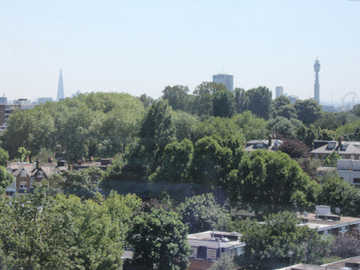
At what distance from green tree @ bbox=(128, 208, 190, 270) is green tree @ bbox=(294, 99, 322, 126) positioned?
4895 centimetres

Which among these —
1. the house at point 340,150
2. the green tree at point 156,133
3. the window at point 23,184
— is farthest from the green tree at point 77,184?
the house at point 340,150

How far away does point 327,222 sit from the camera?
19.3 m

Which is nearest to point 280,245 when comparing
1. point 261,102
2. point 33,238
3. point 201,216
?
point 201,216

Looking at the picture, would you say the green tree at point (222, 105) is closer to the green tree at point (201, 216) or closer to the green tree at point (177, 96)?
the green tree at point (177, 96)

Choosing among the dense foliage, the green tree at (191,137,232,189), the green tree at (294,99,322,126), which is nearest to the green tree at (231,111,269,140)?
the dense foliage

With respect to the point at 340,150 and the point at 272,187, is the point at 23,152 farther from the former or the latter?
the point at 272,187

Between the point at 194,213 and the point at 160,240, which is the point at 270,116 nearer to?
the point at 194,213

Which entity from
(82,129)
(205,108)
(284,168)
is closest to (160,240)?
(284,168)

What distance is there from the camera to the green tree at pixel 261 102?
6219cm

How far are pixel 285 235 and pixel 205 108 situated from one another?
153 ft

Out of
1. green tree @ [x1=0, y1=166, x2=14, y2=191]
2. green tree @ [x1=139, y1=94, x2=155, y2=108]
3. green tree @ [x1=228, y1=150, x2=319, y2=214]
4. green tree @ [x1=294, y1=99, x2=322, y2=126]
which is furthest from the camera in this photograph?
green tree @ [x1=139, y1=94, x2=155, y2=108]

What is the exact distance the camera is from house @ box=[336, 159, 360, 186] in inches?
1115

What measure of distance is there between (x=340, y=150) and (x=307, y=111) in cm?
2849

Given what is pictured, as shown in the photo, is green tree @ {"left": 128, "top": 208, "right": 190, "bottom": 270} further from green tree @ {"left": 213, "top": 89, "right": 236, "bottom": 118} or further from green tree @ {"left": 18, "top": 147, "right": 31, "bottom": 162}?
green tree @ {"left": 213, "top": 89, "right": 236, "bottom": 118}
